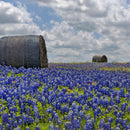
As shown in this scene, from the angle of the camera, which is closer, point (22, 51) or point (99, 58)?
point (22, 51)

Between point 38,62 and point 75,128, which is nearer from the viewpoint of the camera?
point 75,128

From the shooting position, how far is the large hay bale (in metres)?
13.9

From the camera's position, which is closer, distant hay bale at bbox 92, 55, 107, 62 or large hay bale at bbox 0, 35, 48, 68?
large hay bale at bbox 0, 35, 48, 68

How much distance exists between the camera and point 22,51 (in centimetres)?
1395

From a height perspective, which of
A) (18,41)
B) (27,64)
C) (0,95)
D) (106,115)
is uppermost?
(18,41)

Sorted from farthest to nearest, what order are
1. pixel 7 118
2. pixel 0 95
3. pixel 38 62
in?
pixel 38 62 < pixel 0 95 < pixel 7 118

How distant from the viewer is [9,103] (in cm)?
523

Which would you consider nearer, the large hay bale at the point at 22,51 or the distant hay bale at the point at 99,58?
the large hay bale at the point at 22,51

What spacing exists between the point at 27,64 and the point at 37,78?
4614mm

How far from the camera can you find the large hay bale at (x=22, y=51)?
13.9 metres

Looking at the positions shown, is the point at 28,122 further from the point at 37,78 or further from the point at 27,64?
the point at 27,64

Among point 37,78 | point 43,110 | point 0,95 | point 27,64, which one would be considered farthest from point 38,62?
point 43,110

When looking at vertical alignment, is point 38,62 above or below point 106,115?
above

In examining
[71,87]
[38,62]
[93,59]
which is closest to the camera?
[71,87]
